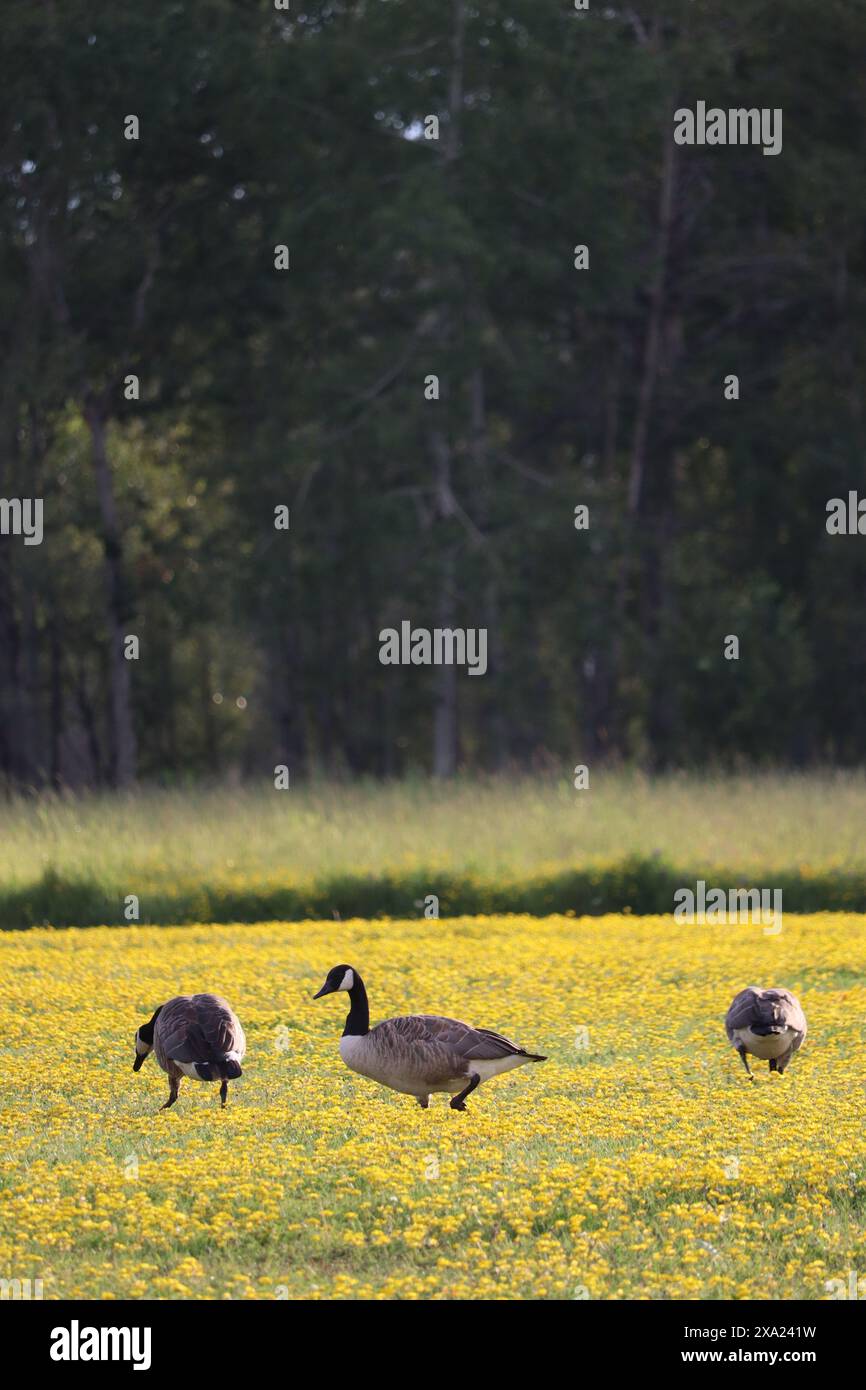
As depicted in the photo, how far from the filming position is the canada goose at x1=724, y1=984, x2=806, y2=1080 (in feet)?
35.1

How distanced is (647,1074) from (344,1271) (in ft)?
13.8

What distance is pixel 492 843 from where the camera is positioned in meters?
23.0

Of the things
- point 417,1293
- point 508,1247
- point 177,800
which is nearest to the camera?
point 417,1293

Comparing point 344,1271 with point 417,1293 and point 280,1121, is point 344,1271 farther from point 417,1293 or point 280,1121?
point 280,1121

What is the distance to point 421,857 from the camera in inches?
875

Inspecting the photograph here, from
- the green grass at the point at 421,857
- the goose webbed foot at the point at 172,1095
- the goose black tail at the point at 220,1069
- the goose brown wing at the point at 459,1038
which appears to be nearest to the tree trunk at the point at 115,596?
the green grass at the point at 421,857


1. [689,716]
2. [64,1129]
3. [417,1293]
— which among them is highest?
[689,716]

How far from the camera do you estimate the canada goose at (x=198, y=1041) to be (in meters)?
9.71

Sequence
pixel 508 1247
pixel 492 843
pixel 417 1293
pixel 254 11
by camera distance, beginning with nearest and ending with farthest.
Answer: pixel 417 1293, pixel 508 1247, pixel 492 843, pixel 254 11

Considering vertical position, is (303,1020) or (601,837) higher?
(601,837)

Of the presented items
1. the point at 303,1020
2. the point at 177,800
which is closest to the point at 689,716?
the point at 177,800

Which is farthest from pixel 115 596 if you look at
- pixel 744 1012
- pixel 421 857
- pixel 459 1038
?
pixel 459 1038

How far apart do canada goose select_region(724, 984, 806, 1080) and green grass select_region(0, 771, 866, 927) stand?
1023 cm

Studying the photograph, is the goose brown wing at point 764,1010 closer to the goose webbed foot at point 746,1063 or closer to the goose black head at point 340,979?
the goose webbed foot at point 746,1063
